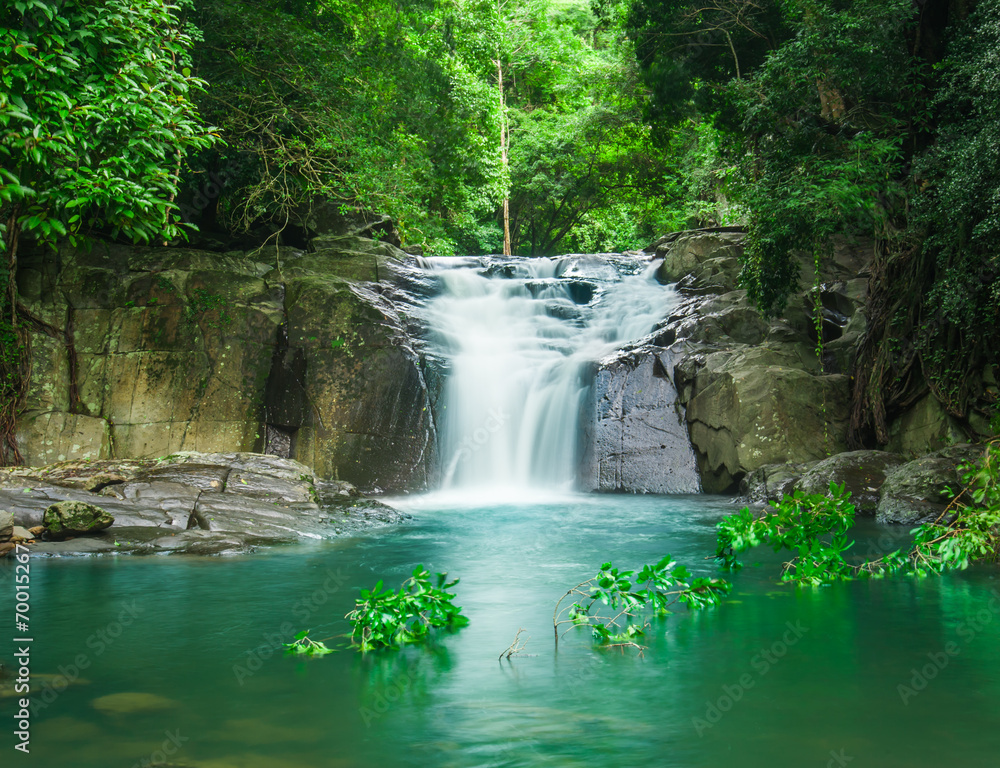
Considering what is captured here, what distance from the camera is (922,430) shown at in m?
11.4

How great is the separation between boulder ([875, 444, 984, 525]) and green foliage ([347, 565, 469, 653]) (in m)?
6.73

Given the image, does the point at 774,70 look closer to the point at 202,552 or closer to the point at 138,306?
the point at 202,552

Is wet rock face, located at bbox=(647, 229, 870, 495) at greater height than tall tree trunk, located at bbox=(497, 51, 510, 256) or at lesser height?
lesser

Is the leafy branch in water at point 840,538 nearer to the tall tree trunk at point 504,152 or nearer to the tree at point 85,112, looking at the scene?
the tree at point 85,112

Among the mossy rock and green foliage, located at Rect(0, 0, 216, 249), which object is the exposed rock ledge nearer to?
the mossy rock

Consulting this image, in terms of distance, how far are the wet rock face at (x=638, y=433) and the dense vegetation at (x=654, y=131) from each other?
2.62 m

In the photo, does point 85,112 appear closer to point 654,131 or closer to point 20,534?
point 20,534

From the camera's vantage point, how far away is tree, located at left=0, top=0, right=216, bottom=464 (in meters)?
4.86

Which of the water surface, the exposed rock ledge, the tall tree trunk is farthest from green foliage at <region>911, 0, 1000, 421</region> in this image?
the tall tree trunk

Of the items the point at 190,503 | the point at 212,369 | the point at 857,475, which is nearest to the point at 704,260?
the point at 857,475

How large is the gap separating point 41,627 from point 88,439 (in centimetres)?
881

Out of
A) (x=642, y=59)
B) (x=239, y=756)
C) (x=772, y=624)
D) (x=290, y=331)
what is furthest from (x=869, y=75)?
(x=239, y=756)

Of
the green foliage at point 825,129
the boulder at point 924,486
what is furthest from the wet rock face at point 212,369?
the boulder at point 924,486

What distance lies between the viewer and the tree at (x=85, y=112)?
486 centimetres
